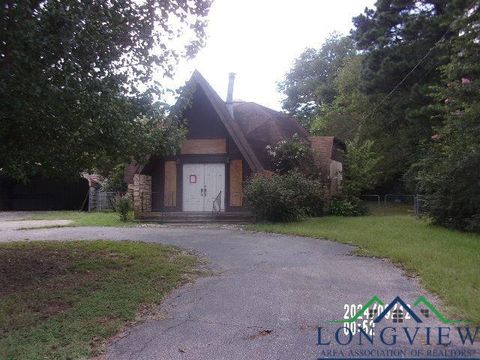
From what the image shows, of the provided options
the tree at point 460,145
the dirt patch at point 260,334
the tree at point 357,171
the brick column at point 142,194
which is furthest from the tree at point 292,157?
the dirt patch at point 260,334

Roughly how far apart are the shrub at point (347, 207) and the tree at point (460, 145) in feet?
18.8

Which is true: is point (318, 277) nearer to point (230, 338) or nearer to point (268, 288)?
point (268, 288)

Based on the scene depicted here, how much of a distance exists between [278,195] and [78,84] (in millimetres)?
10079

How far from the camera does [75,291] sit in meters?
6.88

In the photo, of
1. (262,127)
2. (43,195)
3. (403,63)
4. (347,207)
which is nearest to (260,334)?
(347,207)

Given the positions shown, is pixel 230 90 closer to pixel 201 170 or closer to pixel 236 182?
pixel 201 170

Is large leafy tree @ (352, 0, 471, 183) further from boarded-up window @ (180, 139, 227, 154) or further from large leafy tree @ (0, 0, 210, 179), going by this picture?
large leafy tree @ (0, 0, 210, 179)

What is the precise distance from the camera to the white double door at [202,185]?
19969 mm

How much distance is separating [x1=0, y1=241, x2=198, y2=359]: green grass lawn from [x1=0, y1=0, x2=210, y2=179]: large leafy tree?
191 cm

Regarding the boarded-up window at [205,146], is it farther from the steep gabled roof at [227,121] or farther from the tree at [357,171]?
the tree at [357,171]

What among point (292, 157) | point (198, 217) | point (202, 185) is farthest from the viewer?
point (292, 157)

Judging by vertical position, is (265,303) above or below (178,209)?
below

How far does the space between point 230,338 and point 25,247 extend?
766 centimetres

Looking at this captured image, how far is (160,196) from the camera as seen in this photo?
66.9 ft
